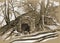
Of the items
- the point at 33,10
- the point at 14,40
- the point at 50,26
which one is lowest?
the point at 14,40

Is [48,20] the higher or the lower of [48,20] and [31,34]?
the higher

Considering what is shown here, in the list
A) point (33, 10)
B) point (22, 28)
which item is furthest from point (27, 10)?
point (22, 28)

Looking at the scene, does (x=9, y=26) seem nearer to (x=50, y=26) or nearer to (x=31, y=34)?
(x=31, y=34)

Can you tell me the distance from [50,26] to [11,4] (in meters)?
0.38

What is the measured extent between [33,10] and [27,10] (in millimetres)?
50

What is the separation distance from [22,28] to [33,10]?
176 mm

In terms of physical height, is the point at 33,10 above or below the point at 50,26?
above

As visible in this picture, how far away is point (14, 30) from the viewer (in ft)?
5.09

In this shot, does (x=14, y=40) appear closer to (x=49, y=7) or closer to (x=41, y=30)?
(x=41, y=30)

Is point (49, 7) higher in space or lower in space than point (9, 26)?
higher

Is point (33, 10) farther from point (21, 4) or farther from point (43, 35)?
point (43, 35)

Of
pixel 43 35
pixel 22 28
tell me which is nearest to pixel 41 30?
pixel 43 35

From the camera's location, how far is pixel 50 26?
156 cm

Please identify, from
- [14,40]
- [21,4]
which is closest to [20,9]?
[21,4]
